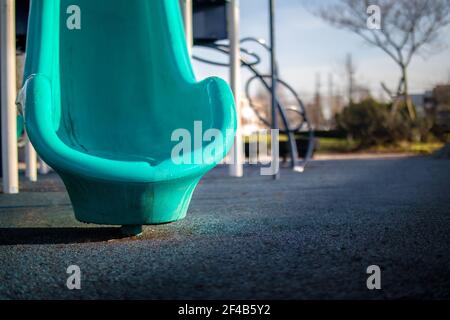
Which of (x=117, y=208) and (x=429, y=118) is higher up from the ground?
(x=429, y=118)

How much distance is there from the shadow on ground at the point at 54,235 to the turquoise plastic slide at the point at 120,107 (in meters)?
0.16

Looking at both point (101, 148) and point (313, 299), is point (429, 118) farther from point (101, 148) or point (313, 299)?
point (313, 299)

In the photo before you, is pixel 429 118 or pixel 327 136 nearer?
pixel 429 118

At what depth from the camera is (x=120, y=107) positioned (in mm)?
3617

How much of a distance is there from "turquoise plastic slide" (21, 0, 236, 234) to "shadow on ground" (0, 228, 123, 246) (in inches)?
6.5

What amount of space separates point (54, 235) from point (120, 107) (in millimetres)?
1073

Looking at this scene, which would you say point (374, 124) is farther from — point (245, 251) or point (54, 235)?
point (245, 251)

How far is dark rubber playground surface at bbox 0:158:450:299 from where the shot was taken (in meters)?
1.76

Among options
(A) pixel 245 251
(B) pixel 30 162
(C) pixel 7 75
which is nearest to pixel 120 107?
Result: (A) pixel 245 251

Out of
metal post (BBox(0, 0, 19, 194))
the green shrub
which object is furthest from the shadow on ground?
the green shrub

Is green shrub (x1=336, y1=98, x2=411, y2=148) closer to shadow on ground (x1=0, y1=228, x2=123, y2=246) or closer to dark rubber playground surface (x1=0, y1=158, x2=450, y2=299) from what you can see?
dark rubber playground surface (x1=0, y1=158, x2=450, y2=299)

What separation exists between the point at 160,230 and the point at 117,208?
52 cm
